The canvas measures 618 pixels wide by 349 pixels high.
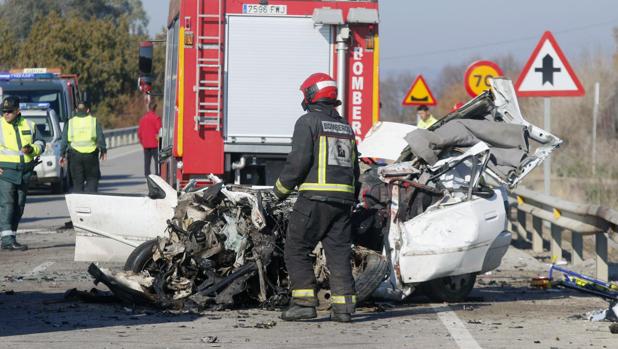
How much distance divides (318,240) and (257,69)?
13.9ft

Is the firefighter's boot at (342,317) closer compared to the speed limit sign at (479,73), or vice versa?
the firefighter's boot at (342,317)

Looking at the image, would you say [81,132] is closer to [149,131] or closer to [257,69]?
[257,69]

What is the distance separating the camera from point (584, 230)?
12539 mm

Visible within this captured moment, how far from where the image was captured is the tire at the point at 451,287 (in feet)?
33.0

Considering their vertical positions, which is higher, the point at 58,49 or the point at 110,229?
the point at 58,49

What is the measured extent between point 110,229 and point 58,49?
50331 mm

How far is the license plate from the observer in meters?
12.9

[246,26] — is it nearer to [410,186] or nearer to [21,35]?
[410,186]

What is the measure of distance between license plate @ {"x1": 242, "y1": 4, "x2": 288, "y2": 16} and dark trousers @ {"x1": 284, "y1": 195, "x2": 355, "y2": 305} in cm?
423

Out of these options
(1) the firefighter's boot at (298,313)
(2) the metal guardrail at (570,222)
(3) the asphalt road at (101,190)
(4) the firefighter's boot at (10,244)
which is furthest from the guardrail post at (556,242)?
(3) the asphalt road at (101,190)

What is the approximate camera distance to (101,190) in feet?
A: 85.1

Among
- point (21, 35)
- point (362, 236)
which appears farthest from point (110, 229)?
point (21, 35)

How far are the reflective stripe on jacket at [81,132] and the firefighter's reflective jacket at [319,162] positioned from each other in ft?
27.6

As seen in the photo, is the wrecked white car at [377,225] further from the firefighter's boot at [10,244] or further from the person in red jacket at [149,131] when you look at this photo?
the person in red jacket at [149,131]
